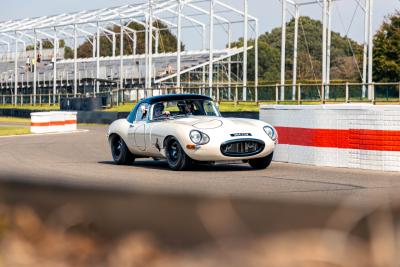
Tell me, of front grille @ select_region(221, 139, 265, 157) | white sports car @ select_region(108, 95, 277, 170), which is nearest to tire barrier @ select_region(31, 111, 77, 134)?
white sports car @ select_region(108, 95, 277, 170)

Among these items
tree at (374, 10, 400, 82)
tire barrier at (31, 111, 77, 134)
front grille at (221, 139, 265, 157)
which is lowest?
tire barrier at (31, 111, 77, 134)

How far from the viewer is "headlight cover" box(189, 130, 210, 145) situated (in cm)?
Result: 1523

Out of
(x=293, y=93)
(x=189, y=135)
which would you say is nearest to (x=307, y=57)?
(x=293, y=93)

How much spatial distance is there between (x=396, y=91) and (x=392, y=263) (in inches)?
1632

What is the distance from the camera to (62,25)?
72625 mm

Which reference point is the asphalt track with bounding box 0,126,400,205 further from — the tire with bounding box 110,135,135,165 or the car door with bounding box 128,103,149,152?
the car door with bounding box 128,103,149,152

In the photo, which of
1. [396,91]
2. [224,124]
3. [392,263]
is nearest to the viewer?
[392,263]

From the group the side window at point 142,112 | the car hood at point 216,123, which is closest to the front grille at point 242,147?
the car hood at point 216,123

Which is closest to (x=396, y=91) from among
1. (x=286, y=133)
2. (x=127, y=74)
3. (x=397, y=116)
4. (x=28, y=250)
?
(x=286, y=133)

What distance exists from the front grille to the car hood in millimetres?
254

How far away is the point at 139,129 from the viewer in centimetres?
1719

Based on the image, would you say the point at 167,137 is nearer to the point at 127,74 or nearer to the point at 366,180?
the point at 366,180

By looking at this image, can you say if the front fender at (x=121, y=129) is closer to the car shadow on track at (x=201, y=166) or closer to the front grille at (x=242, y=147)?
the car shadow on track at (x=201, y=166)

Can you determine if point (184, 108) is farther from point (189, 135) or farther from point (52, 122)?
point (52, 122)
